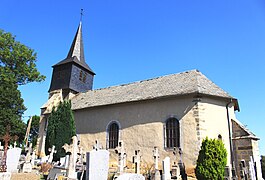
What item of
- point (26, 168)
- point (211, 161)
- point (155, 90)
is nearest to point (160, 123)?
point (155, 90)

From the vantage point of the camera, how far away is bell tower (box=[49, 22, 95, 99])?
2484cm

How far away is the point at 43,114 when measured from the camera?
23734 mm

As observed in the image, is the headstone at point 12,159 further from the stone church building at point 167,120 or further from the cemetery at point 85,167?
the stone church building at point 167,120

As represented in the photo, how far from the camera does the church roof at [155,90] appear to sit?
16083 mm

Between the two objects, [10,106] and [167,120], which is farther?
[10,106]

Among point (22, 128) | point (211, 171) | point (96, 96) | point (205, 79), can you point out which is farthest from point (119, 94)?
point (22, 128)

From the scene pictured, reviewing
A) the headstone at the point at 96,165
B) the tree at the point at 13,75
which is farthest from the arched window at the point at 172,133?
the tree at the point at 13,75

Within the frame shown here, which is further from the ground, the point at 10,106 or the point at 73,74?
the point at 73,74

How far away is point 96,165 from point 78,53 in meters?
24.1

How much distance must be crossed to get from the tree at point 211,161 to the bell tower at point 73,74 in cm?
1626

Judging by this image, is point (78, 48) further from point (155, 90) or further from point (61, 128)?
point (155, 90)

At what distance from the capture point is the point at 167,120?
1603cm

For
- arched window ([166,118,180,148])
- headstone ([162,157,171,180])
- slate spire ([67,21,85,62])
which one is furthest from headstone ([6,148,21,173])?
slate spire ([67,21,85,62])

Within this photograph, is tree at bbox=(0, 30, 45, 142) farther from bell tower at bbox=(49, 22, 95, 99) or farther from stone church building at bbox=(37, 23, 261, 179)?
stone church building at bbox=(37, 23, 261, 179)
